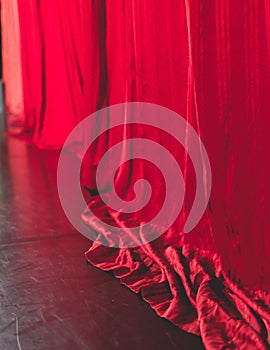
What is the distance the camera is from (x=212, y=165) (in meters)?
1.77

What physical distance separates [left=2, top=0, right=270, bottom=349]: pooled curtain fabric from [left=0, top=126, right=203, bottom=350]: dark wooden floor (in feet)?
0.22

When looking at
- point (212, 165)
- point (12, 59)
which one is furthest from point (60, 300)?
point (12, 59)

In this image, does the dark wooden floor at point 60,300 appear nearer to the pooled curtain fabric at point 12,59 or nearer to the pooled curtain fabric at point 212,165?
the pooled curtain fabric at point 212,165

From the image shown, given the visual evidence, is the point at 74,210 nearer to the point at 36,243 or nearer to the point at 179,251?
the point at 36,243

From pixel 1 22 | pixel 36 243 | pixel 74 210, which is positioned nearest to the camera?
pixel 36 243

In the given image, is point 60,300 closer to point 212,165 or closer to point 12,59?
point 212,165

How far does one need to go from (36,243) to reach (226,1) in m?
1.21

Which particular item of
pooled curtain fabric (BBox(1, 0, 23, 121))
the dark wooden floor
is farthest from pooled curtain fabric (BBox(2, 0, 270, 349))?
pooled curtain fabric (BBox(1, 0, 23, 121))

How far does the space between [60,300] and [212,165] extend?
2.17 feet

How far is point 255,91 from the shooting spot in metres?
1.55

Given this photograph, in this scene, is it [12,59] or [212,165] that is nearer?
[212,165]

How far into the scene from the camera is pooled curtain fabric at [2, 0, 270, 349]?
1528 millimetres

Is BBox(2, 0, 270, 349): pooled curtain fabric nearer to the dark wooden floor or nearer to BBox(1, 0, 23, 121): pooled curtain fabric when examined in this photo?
the dark wooden floor

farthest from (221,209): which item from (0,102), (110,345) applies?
(0,102)
